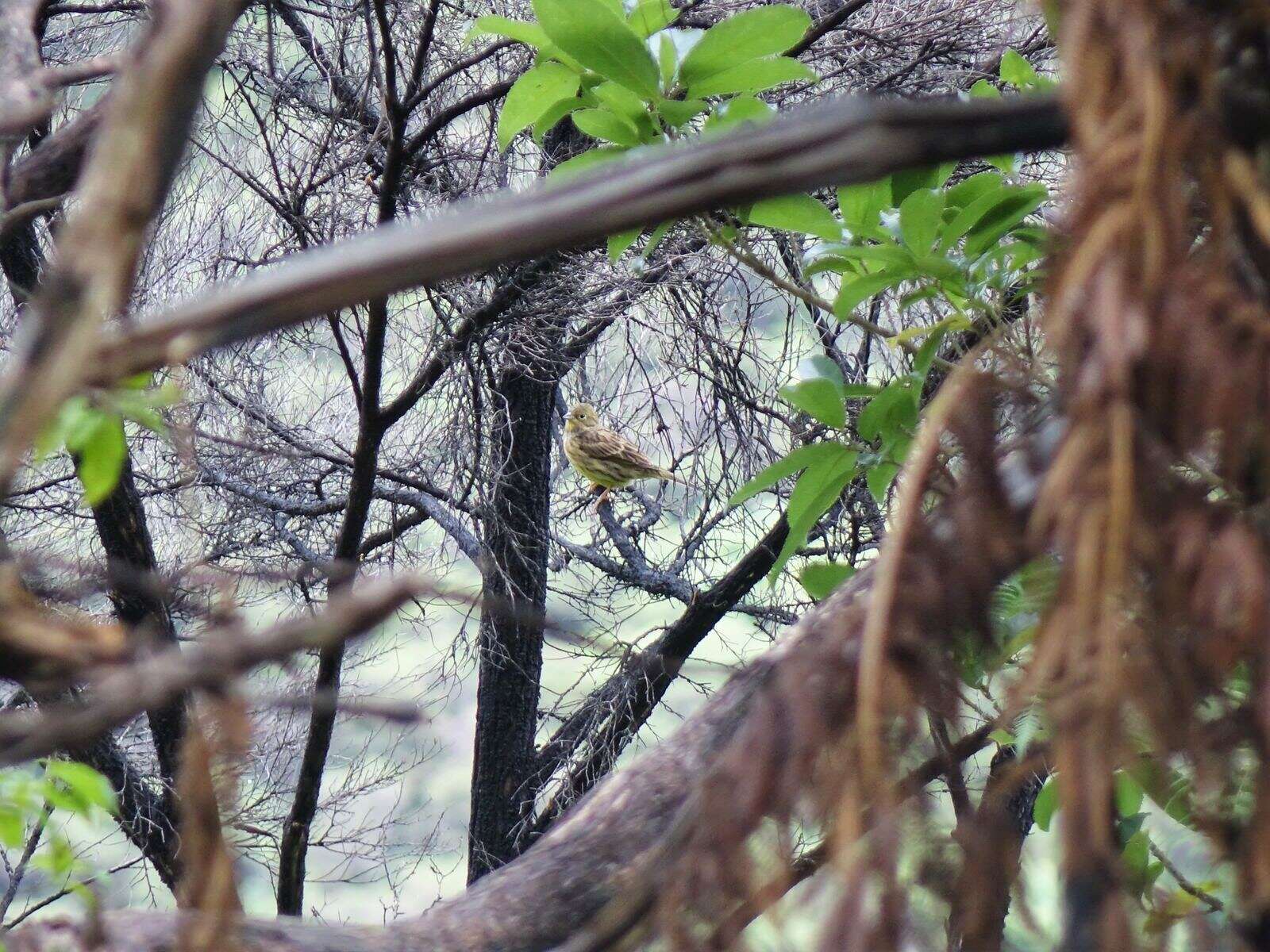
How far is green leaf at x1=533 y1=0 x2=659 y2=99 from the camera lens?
1091 mm

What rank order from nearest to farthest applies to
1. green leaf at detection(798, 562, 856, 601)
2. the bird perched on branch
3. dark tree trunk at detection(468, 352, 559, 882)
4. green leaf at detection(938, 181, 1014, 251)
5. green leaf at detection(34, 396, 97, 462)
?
green leaf at detection(34, 396, 97, 462), green leaf at detection(938, 181, 1014, 251), green leaf at detection(798, 562, 856, 601), dark tree trunk at detection(468, 352, 559, 882), the bird perched on branch

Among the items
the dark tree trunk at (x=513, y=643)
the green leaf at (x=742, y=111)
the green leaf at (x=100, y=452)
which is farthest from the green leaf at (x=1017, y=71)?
the dark tree trunk at (x=513, y=643)

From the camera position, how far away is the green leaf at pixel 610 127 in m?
1.29

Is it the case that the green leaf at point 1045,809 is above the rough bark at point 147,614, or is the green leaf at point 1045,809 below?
below

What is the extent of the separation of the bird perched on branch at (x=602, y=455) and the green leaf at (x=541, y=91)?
9.74ft

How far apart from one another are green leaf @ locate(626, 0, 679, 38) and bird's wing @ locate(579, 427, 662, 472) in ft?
9.67

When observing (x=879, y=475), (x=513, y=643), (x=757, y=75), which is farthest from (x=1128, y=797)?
(x=513, y=643)

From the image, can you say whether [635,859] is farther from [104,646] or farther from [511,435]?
[511,435]

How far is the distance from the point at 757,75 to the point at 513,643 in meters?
3.55

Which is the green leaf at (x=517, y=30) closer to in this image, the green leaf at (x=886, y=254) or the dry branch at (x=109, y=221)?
the green leaf at (x=886, y=254)

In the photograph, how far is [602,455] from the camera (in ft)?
14.7


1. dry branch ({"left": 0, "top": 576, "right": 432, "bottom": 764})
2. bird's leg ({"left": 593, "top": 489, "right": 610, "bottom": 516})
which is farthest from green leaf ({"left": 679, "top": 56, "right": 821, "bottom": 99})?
bird's leg ({"left": 593, "top": 489, "right": 610, "bottom": 516})

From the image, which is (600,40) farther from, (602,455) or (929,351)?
(602,455)

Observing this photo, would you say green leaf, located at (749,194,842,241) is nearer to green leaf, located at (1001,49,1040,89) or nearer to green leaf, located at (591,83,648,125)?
green leaf, located at (591,83,648,125)
